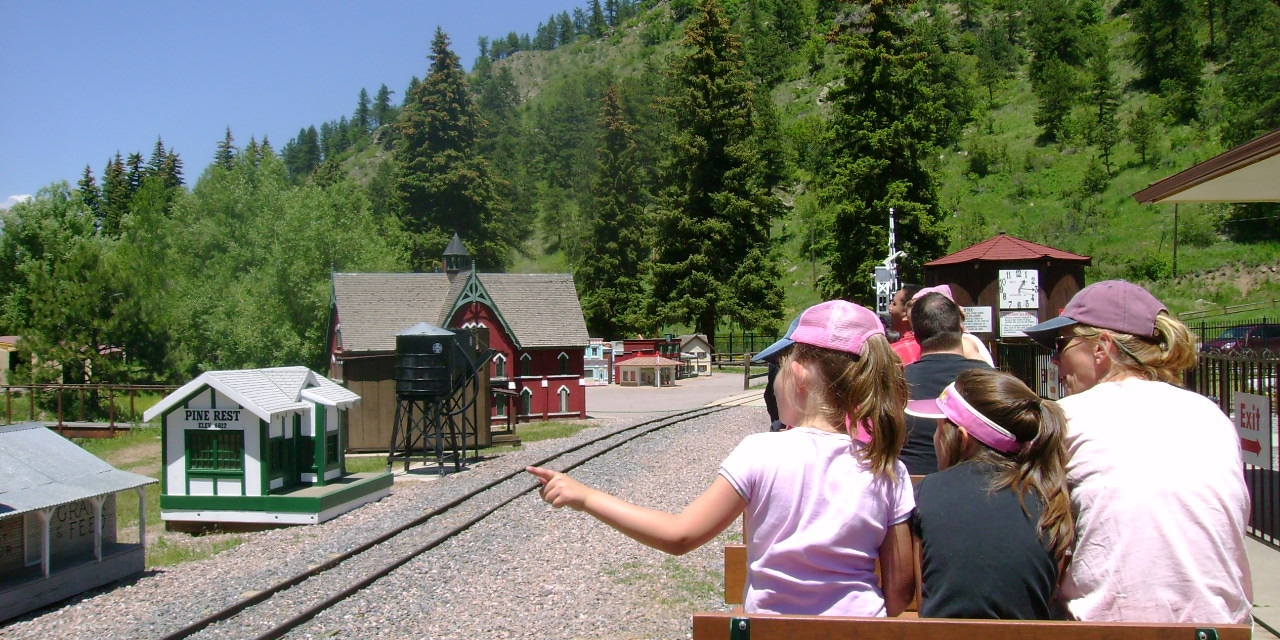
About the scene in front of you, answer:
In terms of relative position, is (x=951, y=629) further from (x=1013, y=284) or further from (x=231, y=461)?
(x=231, y=461)

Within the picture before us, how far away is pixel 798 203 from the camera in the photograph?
251ft

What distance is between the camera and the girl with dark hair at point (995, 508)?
274 cm

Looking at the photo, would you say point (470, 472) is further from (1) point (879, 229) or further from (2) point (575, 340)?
(1) point (879, 229)

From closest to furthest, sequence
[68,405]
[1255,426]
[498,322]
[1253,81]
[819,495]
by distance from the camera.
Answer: [819,495]
[1255,426]
[498,322]
[68,405]
[1253,81]

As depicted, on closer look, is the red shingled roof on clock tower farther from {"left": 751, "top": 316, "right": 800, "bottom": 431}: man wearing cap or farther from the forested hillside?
the forested hillside

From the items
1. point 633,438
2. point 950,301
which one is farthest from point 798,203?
point 950,301

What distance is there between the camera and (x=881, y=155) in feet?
121

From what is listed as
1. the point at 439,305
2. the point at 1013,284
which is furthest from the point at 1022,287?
the point at 439,305

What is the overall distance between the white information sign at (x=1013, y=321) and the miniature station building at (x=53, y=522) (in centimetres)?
1247

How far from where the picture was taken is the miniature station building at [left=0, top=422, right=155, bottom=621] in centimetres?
974

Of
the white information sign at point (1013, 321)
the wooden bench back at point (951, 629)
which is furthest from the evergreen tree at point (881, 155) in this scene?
the wooden bench back at point (951, 629)

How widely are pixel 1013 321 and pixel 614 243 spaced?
47.1 meters

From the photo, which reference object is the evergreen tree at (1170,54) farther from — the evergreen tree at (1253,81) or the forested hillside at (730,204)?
the evergreen tree at (1253,81)

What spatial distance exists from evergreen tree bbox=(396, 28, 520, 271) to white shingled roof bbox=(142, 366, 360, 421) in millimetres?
46755
